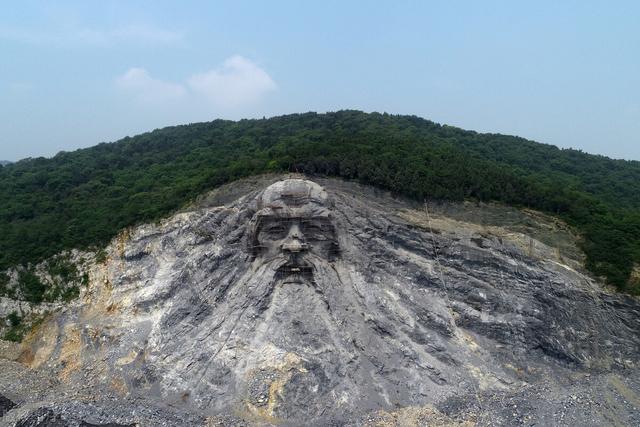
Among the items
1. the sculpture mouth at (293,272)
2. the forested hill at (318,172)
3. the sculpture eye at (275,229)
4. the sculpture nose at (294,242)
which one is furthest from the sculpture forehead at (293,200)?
the sculpture mouth at (293,272)

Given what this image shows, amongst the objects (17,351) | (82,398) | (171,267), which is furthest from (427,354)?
(17,351)

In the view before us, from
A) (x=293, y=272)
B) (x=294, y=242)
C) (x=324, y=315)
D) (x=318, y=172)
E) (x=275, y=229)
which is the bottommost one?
(x=324, y=315)

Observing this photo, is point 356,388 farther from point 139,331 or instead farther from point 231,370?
point 139,331

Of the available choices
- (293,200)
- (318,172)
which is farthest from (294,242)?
(318,172)

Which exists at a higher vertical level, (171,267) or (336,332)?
(171,267)

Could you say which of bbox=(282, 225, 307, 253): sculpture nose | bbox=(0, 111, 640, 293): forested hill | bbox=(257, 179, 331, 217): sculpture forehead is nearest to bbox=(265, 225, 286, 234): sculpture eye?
bbox=(282, 225, 307, 253): sculpture nose

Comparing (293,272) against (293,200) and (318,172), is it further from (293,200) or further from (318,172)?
(318,172)
